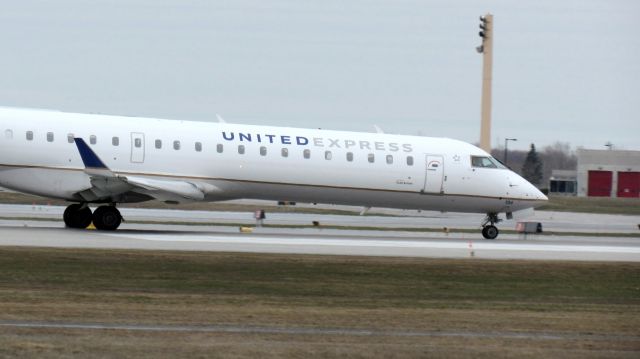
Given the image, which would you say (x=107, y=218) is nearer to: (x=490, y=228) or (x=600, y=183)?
(x=490, y=228)

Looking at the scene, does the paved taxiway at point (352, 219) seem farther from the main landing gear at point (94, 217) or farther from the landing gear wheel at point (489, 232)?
the main landing gear at point (94, 217)

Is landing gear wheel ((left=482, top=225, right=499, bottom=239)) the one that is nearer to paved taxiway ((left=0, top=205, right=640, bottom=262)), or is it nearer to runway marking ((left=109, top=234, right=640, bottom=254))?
paved taxiway ((left=0, top=205, right=640, bottom=262))

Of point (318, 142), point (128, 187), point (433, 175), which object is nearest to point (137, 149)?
point (128, 187)

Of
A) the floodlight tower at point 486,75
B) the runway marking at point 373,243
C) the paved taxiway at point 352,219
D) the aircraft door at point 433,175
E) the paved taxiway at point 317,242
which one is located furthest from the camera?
the floodlight tower at point 486,75

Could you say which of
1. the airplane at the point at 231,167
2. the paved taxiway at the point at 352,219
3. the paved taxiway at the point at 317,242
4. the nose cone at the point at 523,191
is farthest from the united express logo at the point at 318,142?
the paved taxiway at the point at 352,219

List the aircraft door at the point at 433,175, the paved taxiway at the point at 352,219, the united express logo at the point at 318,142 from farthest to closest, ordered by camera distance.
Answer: the paved taxiway at the point at 352,219 → the aircraft door at the point at 433,175 → the united express logo at the point at 318,142

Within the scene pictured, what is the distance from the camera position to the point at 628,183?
9181 cm

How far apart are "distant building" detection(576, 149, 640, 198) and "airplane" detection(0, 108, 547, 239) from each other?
56905 millimetres

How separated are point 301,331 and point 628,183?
81448 millimetres

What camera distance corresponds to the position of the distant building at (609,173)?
3583 inches

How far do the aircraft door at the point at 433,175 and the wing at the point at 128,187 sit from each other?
244 inches

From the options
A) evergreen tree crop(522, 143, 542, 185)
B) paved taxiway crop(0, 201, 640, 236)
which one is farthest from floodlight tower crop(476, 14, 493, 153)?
evergreen tree crop(522, 143, 542, 185)

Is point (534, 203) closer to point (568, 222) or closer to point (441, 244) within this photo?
point (441, 244)

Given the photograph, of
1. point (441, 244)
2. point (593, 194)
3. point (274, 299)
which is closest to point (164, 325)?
point (274, 299)
